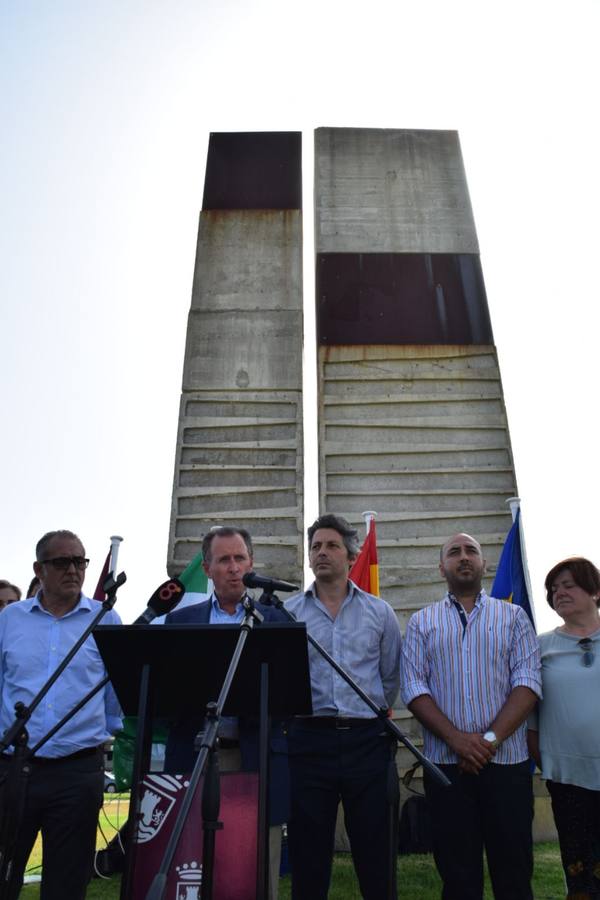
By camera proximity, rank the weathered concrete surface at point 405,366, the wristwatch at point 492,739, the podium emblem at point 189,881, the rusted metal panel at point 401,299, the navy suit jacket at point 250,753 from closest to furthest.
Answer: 1. the podium emblem at point 189,881
2. the navy suit jacket at point 250,753
3. the wristwatch at point 492,739
4. the weathered concrete surface at point 405,366
5. the rusted metal panel at point 401,299

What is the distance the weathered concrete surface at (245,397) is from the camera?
7.39 metres

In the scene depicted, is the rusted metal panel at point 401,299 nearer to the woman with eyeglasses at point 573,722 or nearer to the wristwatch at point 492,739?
the woman with eyeglasses at point 573,722

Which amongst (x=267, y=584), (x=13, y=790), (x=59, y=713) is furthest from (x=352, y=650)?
(x=13, y=790)

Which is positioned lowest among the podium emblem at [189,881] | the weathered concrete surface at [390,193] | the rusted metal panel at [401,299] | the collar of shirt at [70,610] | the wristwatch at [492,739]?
the podium emblem at [189,881]

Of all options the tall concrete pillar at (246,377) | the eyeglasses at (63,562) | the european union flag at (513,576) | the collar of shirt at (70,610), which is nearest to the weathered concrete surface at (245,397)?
the tall concrete pillar at (246,377)

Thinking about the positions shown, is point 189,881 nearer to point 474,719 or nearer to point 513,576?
point 474,719

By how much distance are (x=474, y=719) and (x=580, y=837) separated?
667 mm

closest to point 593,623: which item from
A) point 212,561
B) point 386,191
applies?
point 212,561

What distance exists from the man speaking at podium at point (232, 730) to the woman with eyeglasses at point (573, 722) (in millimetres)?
→ 1217

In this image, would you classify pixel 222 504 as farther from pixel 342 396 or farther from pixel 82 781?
pixel 82 781

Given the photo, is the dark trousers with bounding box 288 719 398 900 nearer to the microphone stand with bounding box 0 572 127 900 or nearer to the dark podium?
the dark podium

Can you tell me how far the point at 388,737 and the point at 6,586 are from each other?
2.96 meters

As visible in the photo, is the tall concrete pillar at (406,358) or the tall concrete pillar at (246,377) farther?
the tall concrete pillar at (406,358)

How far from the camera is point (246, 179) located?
9.51 metres
